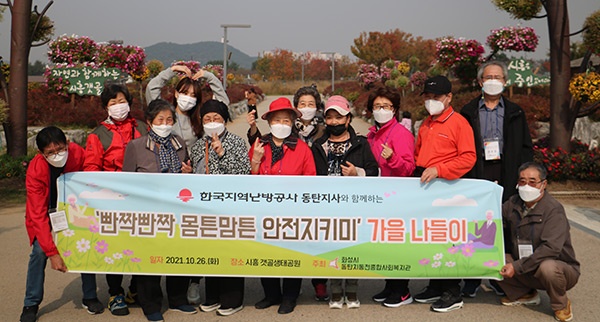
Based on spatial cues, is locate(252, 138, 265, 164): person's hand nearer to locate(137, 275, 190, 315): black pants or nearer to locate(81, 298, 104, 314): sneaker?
locate(137, 275, 190, 315): black pants

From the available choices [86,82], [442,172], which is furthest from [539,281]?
[86,82]

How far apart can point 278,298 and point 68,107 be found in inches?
649

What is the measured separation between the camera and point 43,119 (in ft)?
59.8

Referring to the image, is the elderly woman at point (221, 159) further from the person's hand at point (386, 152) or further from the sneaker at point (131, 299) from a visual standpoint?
the person's hand at point (386, 152)

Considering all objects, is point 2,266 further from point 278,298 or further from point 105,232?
point 278,298

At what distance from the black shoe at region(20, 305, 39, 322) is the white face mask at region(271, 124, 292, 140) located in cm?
238

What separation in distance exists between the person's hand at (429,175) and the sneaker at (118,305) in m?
2.68

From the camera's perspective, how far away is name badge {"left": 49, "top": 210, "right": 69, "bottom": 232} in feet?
15.1

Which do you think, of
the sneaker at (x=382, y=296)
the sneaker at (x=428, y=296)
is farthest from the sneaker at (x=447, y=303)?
the sneaker at (x=382, y=296)

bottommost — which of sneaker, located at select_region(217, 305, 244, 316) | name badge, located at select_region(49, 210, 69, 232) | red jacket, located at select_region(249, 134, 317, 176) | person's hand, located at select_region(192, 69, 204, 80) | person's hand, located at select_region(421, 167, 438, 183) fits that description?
sneaker, located at select_region(217, 305, 244, 316)

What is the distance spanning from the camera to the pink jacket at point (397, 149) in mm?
4875

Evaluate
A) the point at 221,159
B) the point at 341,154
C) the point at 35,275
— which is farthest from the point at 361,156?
the point at 35,275

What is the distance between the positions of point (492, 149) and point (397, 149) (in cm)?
88

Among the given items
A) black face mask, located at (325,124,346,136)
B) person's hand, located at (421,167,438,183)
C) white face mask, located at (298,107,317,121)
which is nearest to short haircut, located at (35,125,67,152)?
→ white face mask, located at (298,107,317,121)
